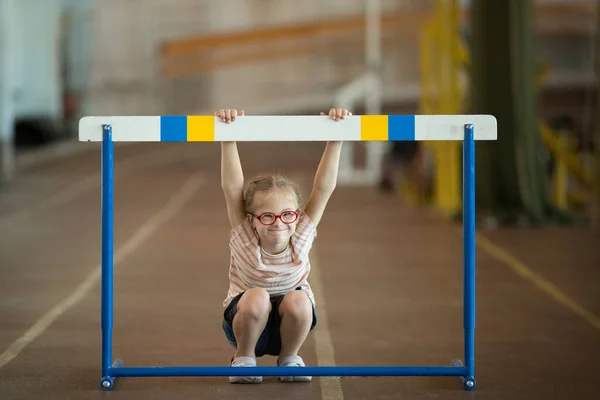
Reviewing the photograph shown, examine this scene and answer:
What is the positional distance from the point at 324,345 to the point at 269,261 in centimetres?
146

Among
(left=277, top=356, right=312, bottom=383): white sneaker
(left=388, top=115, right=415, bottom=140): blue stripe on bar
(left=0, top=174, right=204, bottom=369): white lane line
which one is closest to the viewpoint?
(left=388, top=115, right=415, bottom=140): blue stripe on bar

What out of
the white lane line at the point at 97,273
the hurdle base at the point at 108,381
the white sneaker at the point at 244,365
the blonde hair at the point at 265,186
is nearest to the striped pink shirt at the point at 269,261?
the blonde hair at the point at 265,186

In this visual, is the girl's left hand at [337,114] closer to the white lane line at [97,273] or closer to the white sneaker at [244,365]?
the white sneaker at [244,365]

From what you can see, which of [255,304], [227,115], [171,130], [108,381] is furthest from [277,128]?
[108,381]

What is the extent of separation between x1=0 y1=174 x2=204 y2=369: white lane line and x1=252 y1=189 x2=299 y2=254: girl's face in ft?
5.71

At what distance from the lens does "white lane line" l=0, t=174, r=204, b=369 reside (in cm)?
644

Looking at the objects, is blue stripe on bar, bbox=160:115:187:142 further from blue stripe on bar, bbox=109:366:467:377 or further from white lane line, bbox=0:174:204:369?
white lane line, bbox=0:174:204:369

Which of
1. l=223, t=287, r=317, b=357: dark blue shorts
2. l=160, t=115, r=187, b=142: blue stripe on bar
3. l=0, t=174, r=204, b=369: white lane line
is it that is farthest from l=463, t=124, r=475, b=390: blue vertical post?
l=0, t=174, r=204, b=369: white lane line

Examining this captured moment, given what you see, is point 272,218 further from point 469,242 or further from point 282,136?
point 469,242

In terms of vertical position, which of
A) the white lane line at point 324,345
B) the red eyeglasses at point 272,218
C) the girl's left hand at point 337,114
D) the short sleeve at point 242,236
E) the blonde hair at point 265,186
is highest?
the girl's left hand at point 337,114

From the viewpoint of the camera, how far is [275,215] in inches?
199

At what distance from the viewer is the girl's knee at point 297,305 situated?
5102 millimetres

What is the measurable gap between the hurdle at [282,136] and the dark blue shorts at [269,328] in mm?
237

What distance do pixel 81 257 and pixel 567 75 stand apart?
2306 cm
